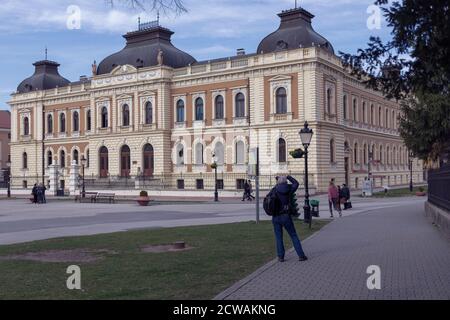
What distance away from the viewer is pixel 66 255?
1291 centimetres

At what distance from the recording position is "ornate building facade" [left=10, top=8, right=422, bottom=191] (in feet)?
169

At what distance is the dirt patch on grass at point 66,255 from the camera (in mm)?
12258

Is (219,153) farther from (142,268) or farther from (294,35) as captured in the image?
(142,268)

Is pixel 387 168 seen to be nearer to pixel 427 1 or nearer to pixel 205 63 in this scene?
pixel 205 63

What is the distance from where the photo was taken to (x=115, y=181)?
59938 mm

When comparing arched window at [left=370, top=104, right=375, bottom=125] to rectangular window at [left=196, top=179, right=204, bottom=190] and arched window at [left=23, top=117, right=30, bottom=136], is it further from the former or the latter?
arched window at [left=23, top=117, right=30, bottom=136]

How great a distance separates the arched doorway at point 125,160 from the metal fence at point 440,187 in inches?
1703

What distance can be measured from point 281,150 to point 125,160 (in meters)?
18.8

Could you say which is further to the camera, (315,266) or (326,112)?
(326,112)

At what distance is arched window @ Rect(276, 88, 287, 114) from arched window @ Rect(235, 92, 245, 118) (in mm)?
3994

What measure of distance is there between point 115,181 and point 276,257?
4924cm

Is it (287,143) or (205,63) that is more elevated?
(205,63)

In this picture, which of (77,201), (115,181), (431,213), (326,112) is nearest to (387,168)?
(326,112)

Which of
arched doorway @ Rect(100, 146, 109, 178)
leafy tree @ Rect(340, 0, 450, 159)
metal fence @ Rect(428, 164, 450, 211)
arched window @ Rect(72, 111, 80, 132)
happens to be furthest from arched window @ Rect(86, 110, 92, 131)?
leafy tree @ Rect(340, 0, 450, 159)
